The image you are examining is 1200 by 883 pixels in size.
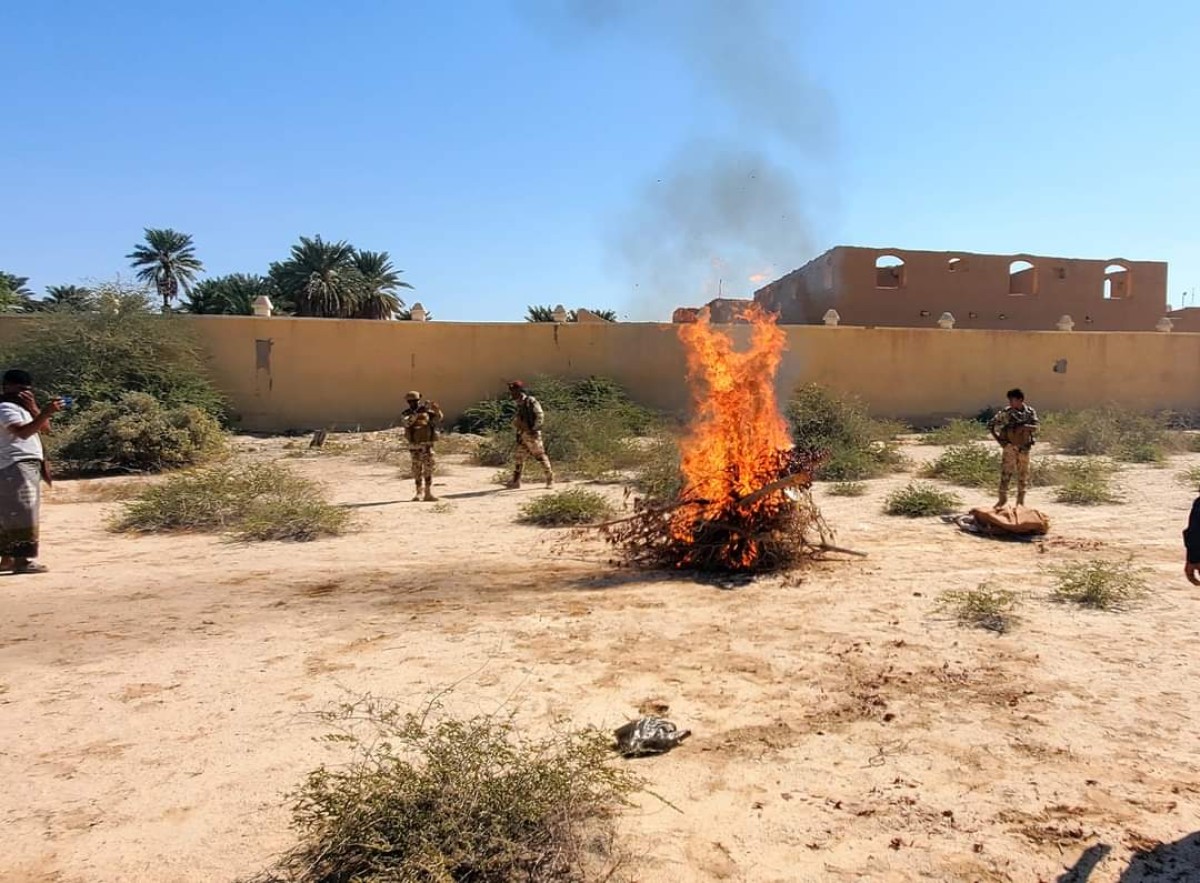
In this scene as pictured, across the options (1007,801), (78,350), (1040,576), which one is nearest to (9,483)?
(1007,801)

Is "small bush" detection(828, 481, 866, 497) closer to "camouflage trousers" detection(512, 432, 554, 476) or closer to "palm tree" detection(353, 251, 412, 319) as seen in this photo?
"camouflage trousers" detection(512, 432, 554, 476)

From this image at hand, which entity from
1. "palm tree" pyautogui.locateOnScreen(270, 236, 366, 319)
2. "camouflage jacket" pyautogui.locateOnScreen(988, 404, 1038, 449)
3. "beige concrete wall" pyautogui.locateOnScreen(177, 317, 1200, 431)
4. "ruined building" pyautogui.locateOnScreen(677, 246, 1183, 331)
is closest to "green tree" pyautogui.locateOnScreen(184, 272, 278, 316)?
"palm tree" pyautogui.locateOnScreen(270, 236, 366, 319)

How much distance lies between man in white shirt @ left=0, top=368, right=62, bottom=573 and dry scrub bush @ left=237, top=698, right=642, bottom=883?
16.8 feet

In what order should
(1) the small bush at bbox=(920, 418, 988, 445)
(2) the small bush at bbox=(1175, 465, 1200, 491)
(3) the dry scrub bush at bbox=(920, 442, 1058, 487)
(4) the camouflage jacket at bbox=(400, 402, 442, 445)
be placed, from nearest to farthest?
(4) the camouflage jacket at bbox=(400, 402, 442, 445) < (2) the small bush at bbox=(1175, 465, 1200, 491) < (3) the dry scrub bush at bbox=(920, 442, 1058, 487) < (1) the small bush at bbox=(920, 418, 988, 445)

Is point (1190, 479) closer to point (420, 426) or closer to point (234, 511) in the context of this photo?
point (420, 426)

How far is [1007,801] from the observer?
9.50ft

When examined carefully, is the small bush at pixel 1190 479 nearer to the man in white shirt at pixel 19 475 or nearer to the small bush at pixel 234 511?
the small bush at pixel 234 511

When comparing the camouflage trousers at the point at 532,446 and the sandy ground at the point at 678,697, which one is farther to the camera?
the camouflage trousers at the point at 532,446

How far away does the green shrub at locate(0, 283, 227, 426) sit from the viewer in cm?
1569

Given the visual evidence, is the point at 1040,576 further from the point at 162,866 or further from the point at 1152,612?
the point at 162,866

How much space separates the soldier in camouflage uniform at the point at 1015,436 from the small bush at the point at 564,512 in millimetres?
4771

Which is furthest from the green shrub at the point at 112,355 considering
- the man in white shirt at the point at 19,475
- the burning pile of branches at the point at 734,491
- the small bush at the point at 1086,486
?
the small bush at the point at 1086,486

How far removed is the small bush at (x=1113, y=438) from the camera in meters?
13.9

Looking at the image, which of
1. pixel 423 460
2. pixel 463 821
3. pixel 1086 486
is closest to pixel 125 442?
pixel 423 460
